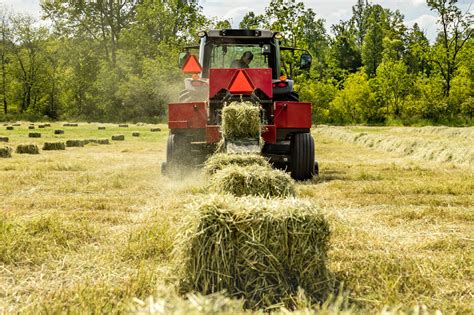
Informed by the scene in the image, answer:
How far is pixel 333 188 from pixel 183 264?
15.3ft

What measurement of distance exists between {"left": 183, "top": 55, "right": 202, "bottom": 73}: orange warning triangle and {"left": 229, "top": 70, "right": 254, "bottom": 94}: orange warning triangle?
1184 mm

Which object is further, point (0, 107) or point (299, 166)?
point (0, 107)

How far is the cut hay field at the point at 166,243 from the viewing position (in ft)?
9.68

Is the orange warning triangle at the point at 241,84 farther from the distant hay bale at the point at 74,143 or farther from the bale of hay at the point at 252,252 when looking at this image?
the distant hay bale at the point at 74,143

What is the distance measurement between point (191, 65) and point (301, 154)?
2235mm

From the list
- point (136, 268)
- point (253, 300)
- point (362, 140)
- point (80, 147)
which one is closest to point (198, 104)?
point (136, 268)

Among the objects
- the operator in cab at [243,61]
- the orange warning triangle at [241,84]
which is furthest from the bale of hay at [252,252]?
the operator in cab at [243,61]

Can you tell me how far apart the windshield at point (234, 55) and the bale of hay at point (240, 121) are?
2.17 meters

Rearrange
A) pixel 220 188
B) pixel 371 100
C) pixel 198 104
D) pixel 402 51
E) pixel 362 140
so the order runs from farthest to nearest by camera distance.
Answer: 1. pixel 402 51
2. pixel 371 100
3. pixel 362 140
4. pixel 198 104
5. pixel 220 188

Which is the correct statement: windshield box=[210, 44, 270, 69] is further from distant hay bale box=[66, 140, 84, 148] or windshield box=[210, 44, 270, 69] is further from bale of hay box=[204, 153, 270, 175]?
distant hay bale box=[66, 140, 84, 148]

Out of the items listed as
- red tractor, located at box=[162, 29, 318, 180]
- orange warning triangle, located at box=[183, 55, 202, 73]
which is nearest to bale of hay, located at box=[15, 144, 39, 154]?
red tractor, located at box=[162, 29, 318, 180]

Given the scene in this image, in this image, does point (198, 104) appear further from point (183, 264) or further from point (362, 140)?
point (362, 140)

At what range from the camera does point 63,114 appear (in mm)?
49656

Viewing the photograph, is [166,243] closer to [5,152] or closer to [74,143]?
[5,152]
